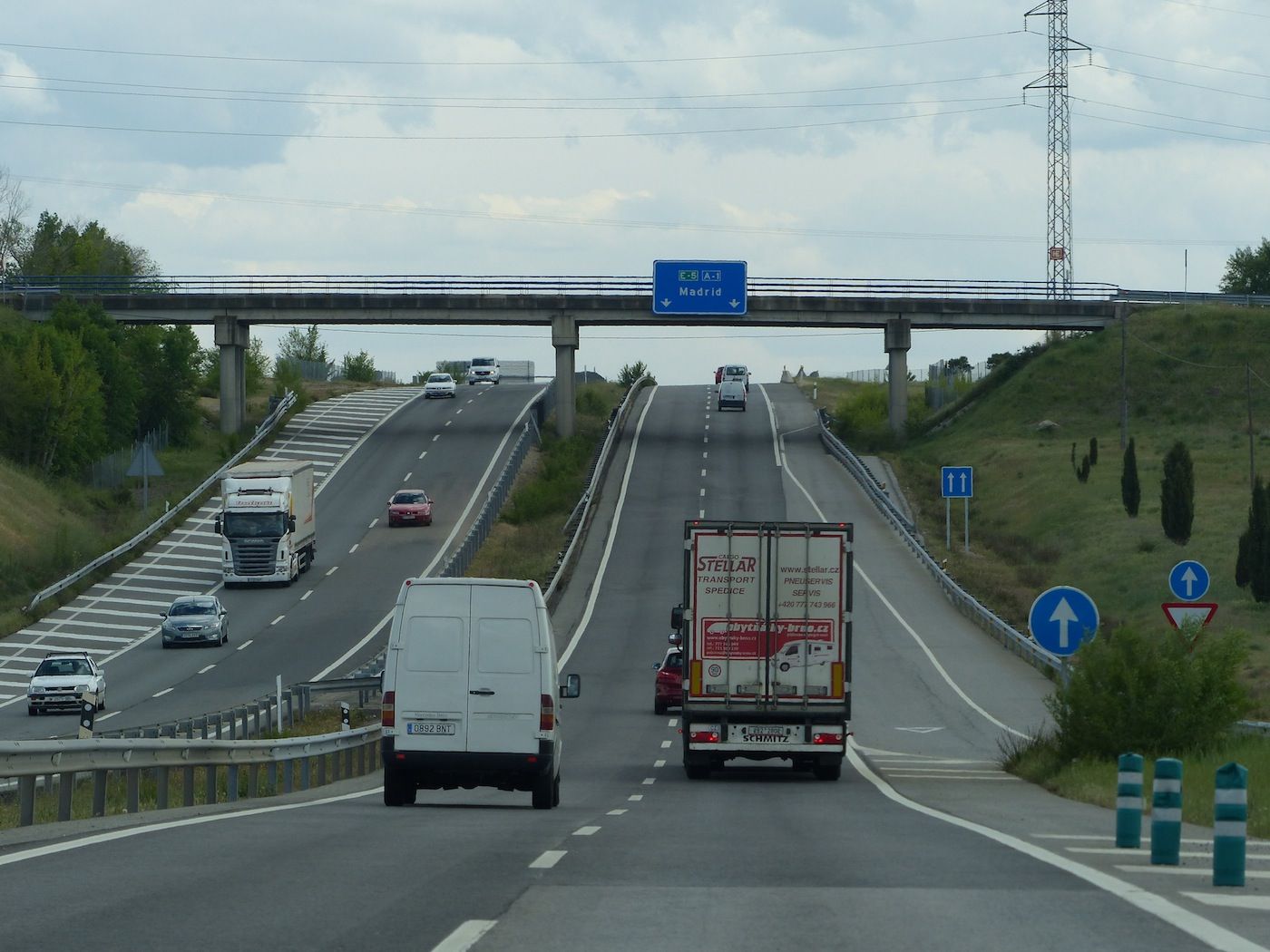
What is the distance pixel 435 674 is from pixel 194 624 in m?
31.0

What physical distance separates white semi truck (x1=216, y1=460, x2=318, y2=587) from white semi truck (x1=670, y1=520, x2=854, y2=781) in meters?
34.9

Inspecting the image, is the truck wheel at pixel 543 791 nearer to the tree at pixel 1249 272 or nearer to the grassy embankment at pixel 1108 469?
the grassy embankment at pixel 1108 469

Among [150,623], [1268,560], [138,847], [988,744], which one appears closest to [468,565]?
[150,623]

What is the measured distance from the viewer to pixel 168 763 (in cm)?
1717

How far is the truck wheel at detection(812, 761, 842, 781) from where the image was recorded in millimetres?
23875

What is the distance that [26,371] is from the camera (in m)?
77.0

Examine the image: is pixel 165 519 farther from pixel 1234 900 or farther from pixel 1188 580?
pixel 1234 900

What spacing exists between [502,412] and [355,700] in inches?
2381

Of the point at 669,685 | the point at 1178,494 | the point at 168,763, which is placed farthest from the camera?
the point at 1178,494

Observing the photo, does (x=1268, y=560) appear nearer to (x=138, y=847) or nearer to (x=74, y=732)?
(x=74, y=732)

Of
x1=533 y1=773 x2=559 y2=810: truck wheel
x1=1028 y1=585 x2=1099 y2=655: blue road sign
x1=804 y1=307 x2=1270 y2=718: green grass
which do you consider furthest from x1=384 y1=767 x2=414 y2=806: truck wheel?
x1=804 y1=307 x2=1270 y2=718: green grass

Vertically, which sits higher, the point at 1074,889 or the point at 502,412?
the point at 502,412

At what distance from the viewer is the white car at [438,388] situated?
347ft

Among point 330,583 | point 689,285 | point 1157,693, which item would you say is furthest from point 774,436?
point 1157,693
